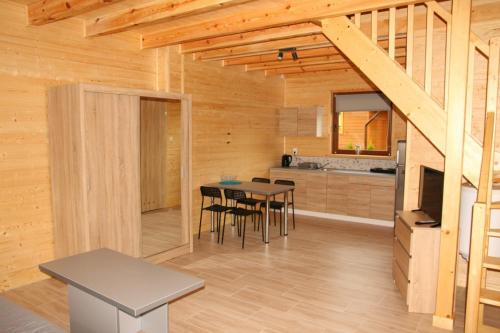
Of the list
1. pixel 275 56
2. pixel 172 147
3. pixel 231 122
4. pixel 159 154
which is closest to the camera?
pixel 275 56

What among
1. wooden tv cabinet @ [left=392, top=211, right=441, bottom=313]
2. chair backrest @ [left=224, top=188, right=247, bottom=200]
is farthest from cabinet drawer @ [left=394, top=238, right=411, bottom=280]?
chair backrest @ [left=224, top=188, right=247, bottom=200]

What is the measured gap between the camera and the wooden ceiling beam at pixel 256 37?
412cm

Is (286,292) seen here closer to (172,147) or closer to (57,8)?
(57,8)

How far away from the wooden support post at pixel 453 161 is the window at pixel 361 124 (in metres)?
4.04

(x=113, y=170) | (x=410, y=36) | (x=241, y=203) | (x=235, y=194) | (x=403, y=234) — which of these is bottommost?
(x=241, y=203)

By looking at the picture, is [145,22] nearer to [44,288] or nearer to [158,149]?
[44,288]

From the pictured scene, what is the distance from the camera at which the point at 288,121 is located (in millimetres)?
7648

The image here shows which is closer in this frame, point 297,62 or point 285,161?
point 297,62

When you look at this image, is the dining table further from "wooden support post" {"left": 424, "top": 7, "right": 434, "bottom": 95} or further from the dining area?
"wooden support post" {"left": 424, "top": 7, "right": 434, "bottom": 95}

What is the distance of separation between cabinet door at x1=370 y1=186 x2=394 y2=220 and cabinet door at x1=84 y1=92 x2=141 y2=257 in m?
4.04

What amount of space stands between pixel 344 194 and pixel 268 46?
3.07 m

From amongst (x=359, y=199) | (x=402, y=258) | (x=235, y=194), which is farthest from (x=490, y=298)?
(x=359, y=199)

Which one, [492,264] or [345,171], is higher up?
[345,171]

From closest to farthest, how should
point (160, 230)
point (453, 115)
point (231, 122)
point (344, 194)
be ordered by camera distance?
point (453, 115), point (160, 230), point (231, 122), point (344, 194)
